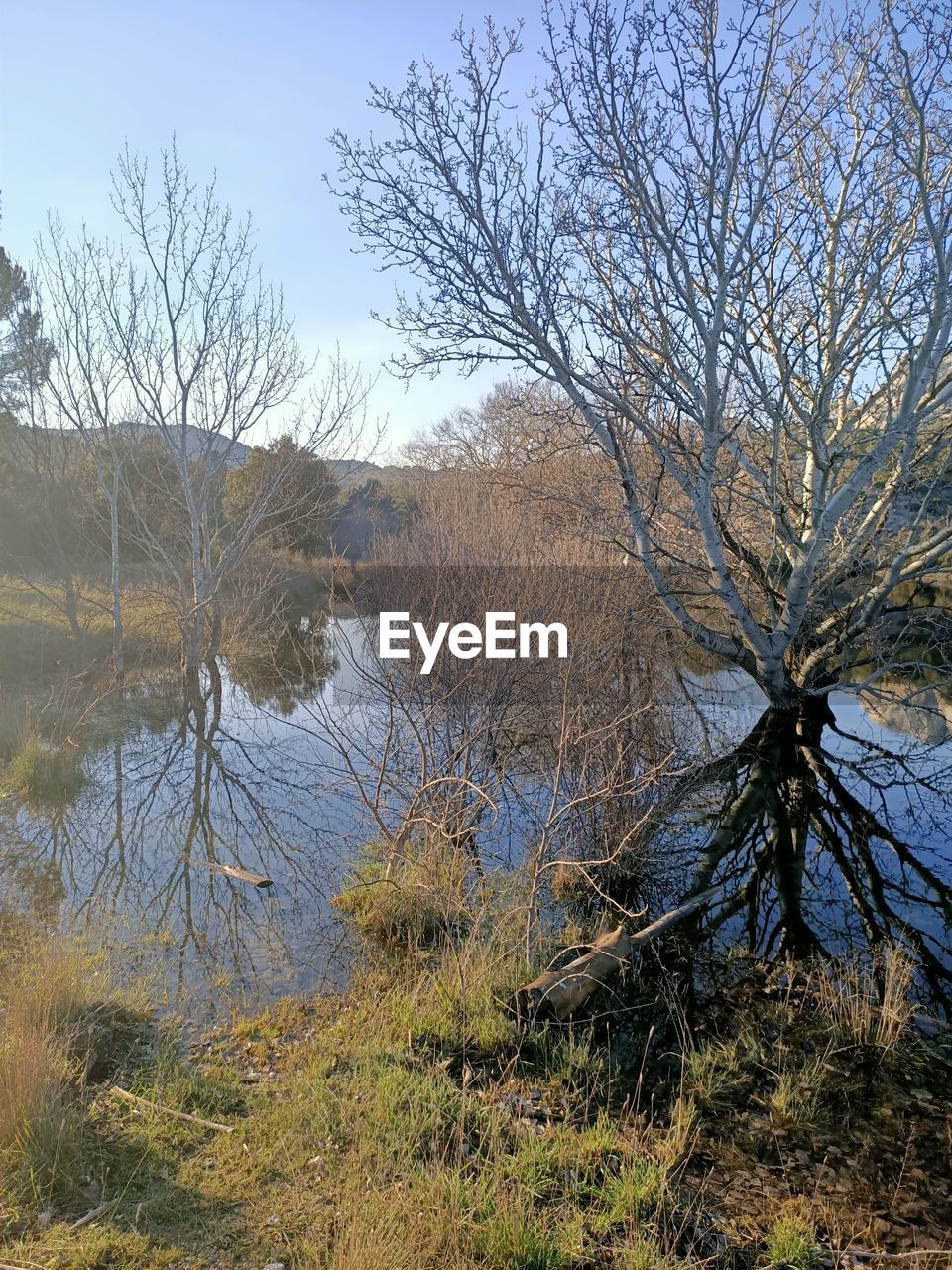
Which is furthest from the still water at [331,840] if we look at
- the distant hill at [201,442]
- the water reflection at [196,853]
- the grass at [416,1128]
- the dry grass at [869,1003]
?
the distant hill at [201,442]

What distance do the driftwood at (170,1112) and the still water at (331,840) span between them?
1051mm

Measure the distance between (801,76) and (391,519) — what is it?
2092cm

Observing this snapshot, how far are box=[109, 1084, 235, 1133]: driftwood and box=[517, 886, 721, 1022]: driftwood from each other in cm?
165

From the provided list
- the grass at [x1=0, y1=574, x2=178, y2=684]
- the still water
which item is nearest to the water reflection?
the still water

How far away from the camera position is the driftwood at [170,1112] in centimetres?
343

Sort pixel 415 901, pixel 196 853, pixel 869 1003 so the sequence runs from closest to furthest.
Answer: pixel 869 1003 → pixel 415 901 → pixel 196 853

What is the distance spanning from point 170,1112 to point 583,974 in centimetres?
225

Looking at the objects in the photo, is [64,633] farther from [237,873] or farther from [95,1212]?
[95,1212]

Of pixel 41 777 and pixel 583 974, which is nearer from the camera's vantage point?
pixel 583 974

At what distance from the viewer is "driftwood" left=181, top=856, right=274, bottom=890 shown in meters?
6.36

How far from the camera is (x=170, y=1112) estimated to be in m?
3.49

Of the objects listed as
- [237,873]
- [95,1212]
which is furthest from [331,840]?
[95,1212]

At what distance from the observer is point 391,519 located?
1093 inches

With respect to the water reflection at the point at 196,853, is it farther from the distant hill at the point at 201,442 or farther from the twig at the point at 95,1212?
the distant hill at the point at 201,442
